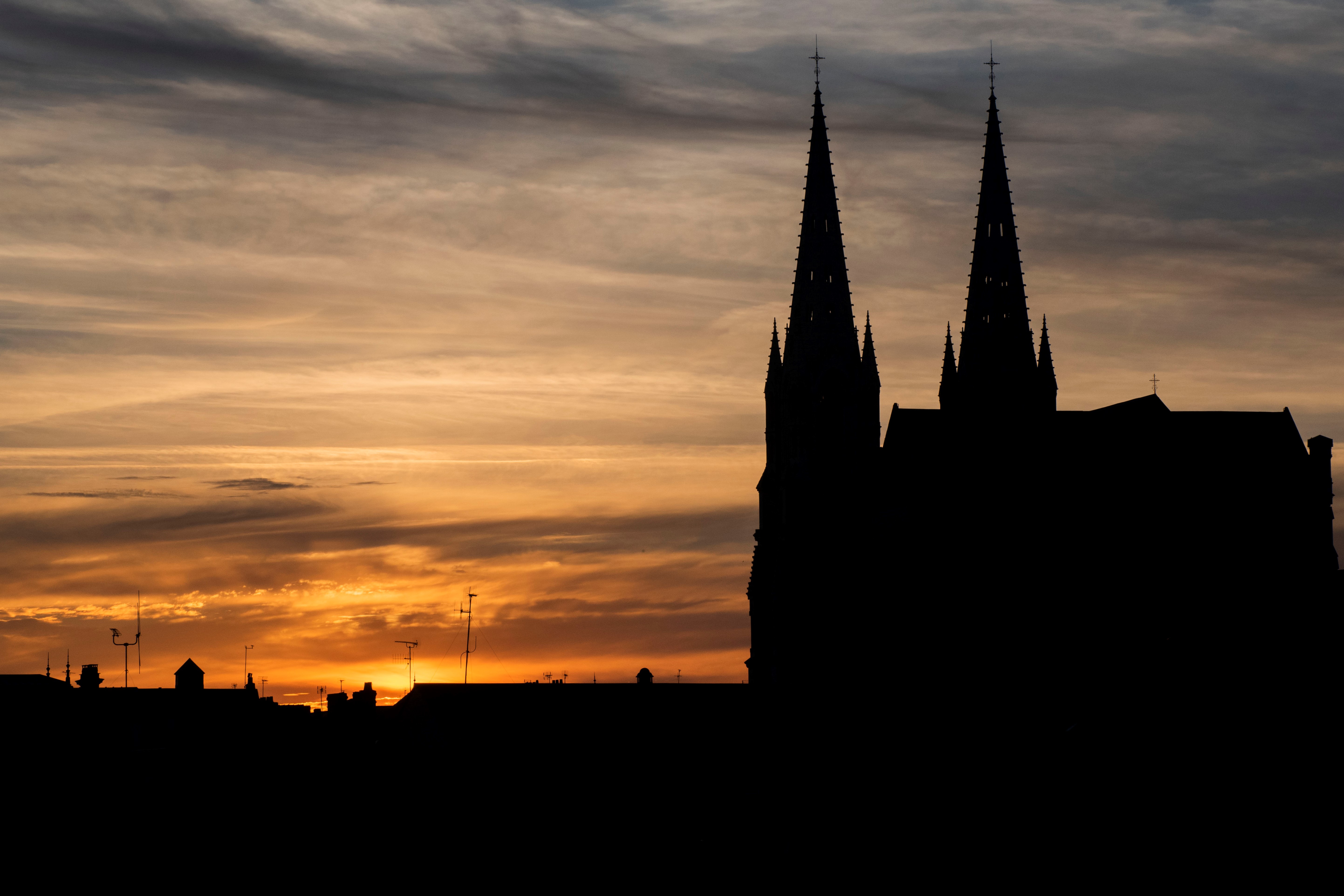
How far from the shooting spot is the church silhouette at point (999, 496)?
274 feet

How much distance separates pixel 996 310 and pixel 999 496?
895 centimetres

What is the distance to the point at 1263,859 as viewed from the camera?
3619cm

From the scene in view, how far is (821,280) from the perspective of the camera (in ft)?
285

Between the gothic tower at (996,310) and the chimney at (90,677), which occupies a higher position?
the gothic tower at (996,310)

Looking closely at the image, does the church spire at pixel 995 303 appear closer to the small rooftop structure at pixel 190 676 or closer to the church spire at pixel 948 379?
the church spire at pixel 948 379

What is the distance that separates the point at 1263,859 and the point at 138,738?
1642 inches

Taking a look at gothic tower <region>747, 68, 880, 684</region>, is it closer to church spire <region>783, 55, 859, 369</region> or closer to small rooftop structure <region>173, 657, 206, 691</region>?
church spire <region>783, 55, 859, 369</region>

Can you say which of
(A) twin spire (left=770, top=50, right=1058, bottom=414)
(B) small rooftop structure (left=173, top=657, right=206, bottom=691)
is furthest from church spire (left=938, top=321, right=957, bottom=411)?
(B) small rooftop structure (left=173, top=657, right=206, bottom=691)

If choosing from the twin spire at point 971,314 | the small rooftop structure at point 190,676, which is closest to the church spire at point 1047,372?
the twin spire at point 971,314

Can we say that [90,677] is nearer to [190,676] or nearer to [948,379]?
[190,676]

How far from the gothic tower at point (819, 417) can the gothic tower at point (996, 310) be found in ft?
17.8

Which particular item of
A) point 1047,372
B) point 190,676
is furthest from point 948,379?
point 190,676

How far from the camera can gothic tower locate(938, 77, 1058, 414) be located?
83.8 meters

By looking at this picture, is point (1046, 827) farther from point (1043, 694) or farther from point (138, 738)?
point (138, 738)
